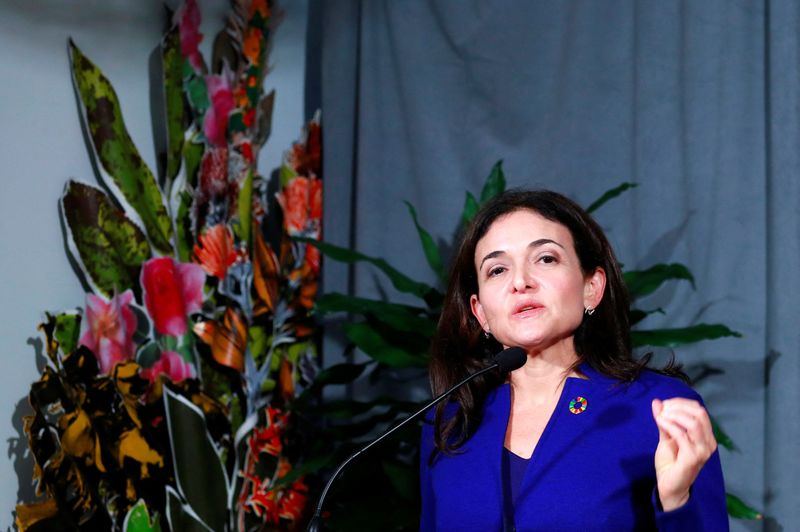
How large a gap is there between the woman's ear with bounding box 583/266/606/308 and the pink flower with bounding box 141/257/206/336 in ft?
3.91

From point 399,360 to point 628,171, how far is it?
783mm

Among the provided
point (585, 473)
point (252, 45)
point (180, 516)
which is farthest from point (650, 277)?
point (252, 45)

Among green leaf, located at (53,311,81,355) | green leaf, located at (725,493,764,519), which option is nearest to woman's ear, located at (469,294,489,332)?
green leaf, located at (725,493,764,519)

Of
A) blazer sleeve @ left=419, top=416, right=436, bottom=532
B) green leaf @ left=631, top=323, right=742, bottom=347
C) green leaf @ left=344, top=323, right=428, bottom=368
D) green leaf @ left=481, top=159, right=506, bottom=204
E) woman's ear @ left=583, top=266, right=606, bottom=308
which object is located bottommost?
blazer sleeve @ left=419, top=416, right=436, bottom=532

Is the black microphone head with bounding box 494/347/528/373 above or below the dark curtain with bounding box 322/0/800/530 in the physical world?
below

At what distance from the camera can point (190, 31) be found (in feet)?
8.71

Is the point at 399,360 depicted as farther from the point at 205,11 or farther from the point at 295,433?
the point at 205,11

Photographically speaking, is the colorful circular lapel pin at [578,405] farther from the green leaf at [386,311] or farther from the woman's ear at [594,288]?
the green leaf at [386,311]

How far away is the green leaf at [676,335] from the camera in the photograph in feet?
7.02

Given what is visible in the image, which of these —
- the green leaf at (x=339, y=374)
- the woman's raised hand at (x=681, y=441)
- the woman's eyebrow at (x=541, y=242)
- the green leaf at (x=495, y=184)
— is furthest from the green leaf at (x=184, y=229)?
the woman's raised hand at (x=681, y=441)

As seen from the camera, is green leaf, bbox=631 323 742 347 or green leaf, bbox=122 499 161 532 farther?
green leaf, bbox=122 499 161 532

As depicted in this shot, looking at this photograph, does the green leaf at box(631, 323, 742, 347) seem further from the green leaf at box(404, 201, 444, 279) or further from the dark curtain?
the green leaf at box(404, 201, 444, 279)

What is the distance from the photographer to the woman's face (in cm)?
156

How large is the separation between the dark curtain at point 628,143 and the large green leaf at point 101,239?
27.9 inches
